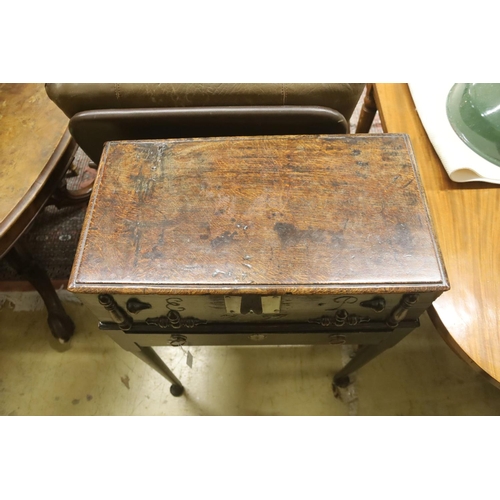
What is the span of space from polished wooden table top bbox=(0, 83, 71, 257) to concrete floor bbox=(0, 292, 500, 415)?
70 centimetres

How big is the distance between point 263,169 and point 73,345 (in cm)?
124

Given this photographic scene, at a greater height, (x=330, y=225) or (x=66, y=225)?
(x=330, y=225)

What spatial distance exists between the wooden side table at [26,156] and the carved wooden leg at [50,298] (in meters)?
0.05

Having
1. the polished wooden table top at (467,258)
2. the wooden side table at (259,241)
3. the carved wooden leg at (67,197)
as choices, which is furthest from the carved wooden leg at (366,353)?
the carved wooden leg at (67,197)

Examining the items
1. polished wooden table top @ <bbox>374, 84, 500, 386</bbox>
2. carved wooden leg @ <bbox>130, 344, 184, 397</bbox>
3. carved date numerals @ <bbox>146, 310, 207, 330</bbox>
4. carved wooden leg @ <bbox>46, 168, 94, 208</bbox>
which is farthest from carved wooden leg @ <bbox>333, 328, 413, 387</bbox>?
carved wooden leg @ <bbox>46, 168, 94, 208</bbox>

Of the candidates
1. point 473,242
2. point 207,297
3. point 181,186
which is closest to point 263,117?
point 181,186

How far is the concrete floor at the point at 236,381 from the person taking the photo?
1382 mm

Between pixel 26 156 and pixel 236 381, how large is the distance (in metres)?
1.15

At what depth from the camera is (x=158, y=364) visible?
1.16m

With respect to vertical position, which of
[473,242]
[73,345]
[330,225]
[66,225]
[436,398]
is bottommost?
[436,398]

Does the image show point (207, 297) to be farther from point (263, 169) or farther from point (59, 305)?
point (59, 305)

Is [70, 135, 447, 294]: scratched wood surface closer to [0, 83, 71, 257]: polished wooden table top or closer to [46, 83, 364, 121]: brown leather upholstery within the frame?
[46, 83, 364, 121]: brown leather upholstery

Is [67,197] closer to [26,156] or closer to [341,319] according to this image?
[26,156]

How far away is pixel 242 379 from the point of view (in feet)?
4.75
